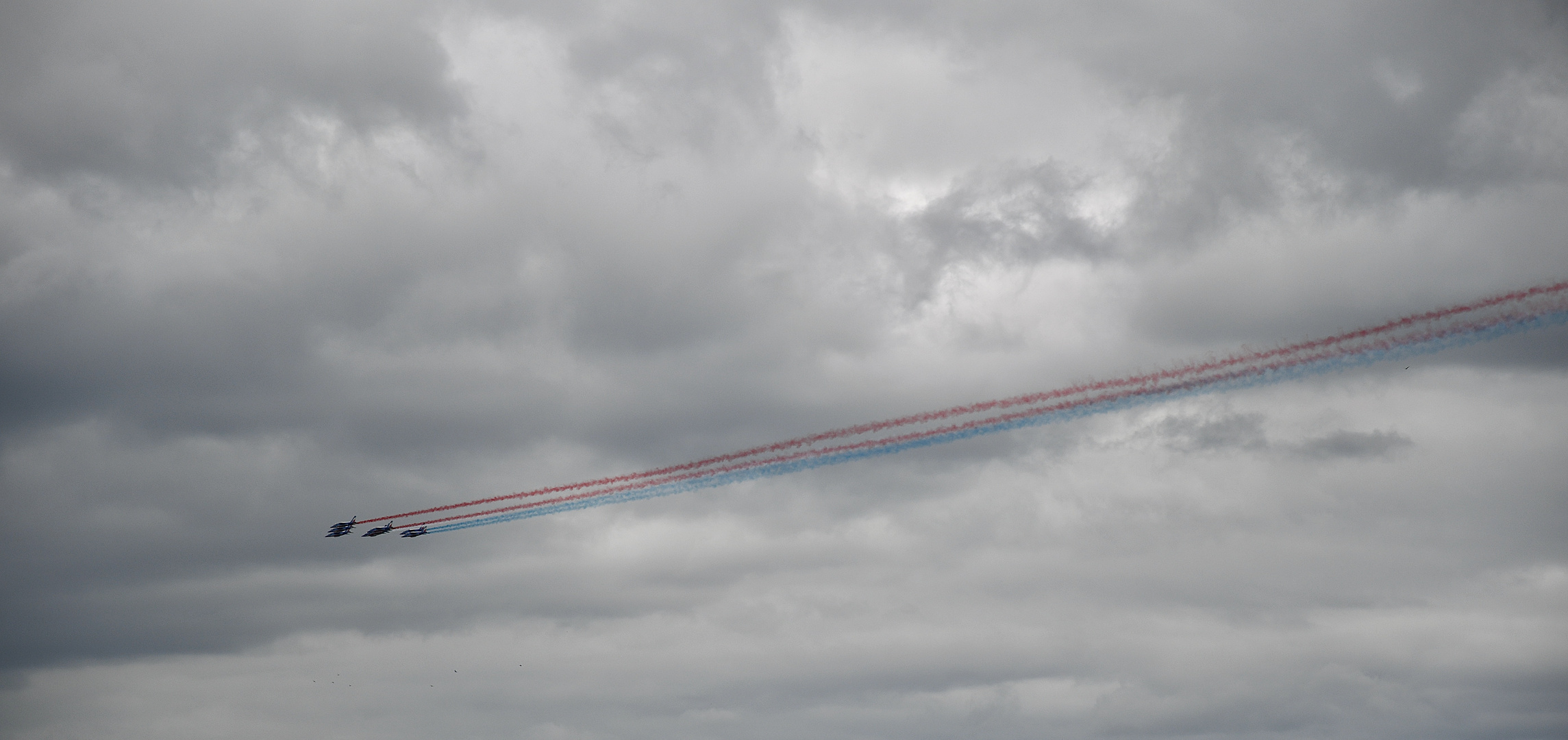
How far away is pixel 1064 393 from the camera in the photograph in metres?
86.5

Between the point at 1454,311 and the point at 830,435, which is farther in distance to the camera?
the point at 830,435

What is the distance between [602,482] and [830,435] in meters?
23.3

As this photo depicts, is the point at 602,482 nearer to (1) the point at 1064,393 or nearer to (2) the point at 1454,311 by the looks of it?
(1) the point at 1064,393

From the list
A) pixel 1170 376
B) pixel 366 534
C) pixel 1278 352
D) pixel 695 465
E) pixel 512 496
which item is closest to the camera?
pixel 1278 352

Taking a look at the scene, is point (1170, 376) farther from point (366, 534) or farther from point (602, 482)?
point (366, 534)

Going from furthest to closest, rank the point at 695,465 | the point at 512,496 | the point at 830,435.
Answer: the point at 512,496 → the point at 695,465 → the point at 830,435

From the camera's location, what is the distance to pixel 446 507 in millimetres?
127062

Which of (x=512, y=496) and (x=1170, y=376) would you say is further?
(x=512, y=496)

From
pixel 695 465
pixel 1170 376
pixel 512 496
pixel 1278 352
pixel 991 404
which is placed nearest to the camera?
pixel 1278 352

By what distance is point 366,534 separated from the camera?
139375 millimetres

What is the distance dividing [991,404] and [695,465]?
26.5m

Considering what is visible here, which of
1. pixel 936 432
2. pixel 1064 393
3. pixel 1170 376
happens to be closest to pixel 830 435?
pixel 936 432

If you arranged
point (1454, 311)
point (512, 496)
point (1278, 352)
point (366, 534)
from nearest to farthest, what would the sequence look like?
point (1454, 311) → point (1278, 352) → point (512, 496) → point (366, 534)

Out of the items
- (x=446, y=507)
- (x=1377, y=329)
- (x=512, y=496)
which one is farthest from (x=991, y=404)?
(x=446, y=507)
